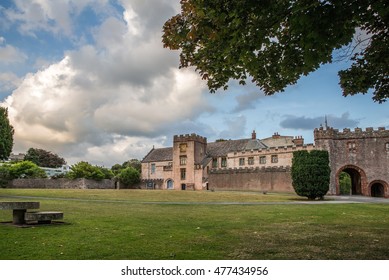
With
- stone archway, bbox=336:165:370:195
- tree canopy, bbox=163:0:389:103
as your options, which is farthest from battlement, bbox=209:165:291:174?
tree canopy, bbox=163:0:389:103

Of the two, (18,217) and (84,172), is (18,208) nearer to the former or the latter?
(18,217)

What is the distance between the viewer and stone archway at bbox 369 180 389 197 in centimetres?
4150

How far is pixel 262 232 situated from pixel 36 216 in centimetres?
690

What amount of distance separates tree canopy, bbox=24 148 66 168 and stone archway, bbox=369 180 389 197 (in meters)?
80.7

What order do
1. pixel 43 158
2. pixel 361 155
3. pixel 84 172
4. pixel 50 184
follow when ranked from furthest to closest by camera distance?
pixel 43 158
pixel 84 172
pixel 50 184
pixel 361 155

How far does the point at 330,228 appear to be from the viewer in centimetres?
1180

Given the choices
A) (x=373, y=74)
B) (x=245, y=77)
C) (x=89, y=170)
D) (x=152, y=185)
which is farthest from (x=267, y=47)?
(x=152, y=185)

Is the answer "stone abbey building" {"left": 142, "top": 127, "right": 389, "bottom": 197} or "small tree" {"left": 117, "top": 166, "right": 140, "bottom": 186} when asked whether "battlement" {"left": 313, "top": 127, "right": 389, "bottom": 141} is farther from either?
"small tree" {"left": 117, "top": 166, "right": 140, "bottom": 186}

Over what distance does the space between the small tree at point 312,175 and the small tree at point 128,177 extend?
43.0 meters

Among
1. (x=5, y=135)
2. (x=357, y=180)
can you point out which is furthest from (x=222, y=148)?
(x=5, y=135)

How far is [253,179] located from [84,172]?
2959cm

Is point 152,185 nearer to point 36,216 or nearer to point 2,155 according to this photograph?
point 2,155

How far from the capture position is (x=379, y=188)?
144 ft

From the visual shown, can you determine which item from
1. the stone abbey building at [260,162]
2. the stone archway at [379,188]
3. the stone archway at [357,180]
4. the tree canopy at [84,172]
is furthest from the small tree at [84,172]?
the stone archway at [379,188]
